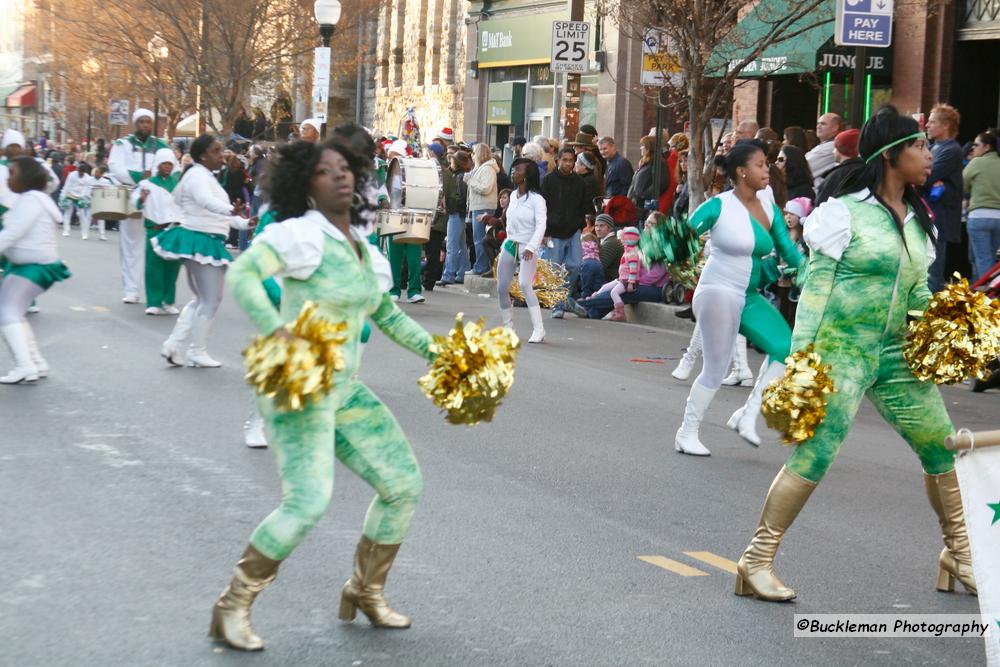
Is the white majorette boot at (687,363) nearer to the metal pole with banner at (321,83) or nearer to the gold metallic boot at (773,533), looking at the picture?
the gold metallic boot at (773,533)

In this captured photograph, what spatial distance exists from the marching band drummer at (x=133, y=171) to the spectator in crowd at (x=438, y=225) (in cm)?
444

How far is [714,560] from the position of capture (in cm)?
653

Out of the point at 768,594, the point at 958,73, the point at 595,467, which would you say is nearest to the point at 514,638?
the point at 768,594

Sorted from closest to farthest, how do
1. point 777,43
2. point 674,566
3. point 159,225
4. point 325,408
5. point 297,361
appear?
point 297,361, point 325,408, point 674,566, point 159,225, point 777,43

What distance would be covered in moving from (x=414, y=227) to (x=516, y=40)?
1824 centimetres

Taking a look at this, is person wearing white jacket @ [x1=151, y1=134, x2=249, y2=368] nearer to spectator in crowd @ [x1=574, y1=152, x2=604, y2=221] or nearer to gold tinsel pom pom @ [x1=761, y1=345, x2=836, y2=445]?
gold tinsel pom pom @ [x1=761, y1=345, x2=836, y2=445]

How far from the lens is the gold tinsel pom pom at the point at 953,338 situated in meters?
5.59

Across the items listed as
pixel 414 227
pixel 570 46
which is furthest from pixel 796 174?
pixel 570 46

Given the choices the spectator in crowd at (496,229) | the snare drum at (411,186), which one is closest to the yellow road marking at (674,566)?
the snare drum at (411,186)

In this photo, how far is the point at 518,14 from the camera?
35.4 meters

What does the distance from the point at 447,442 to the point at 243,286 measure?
4645 mm

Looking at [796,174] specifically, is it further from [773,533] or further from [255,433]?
[773,533]

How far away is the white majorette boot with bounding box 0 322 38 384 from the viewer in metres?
10.9

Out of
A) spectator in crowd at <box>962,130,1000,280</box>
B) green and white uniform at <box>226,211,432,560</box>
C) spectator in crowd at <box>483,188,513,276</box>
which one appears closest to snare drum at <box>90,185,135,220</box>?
spectator in crowd at <box>483,188,513,276</box>
